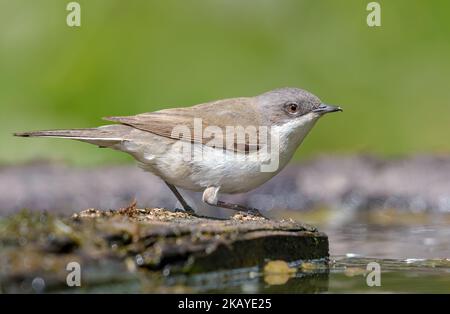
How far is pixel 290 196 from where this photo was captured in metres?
10.2

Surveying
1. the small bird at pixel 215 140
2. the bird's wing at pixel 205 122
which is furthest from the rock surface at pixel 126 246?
the bird's wing at pixel 205 122

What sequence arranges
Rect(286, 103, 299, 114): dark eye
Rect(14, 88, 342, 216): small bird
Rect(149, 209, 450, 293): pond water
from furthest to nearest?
Rect(286, 103, 299, 114): dark eye → Rect(14, 88, 342, 216): small bird → Rect(149, 209, 450, 293): pond water

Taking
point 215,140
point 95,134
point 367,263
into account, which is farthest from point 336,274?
point 95,134

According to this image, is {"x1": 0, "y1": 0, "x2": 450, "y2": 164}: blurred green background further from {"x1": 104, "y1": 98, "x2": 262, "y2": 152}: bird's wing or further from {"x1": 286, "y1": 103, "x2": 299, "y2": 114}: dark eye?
{"x1": 286, "y1": 103, "x2": 299, "y2": 114}: dark eye

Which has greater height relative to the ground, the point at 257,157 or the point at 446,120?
the point at 446,120

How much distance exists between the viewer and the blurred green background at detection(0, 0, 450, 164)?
13508mm

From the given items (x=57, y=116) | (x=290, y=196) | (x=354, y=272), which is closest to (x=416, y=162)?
(x=290, y=196)

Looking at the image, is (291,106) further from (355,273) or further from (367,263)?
(355,273)

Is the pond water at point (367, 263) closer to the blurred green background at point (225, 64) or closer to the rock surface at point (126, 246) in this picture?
the rock surface at point (126, 246)

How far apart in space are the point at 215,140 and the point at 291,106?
86 centimetres

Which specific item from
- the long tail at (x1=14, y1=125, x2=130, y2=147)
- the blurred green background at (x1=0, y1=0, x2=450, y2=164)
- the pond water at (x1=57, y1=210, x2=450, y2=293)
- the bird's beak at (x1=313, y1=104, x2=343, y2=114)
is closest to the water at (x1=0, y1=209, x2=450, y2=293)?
the pond water at (x1=57, y1=210, x2=450, y2=293)

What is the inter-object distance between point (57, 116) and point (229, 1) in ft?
12.9

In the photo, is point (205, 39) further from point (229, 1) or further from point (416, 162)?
point (416, 162)

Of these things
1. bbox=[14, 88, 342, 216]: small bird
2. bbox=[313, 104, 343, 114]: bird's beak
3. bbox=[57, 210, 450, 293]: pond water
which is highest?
bbox=[313, 104, 343, 114]: bird's beak
